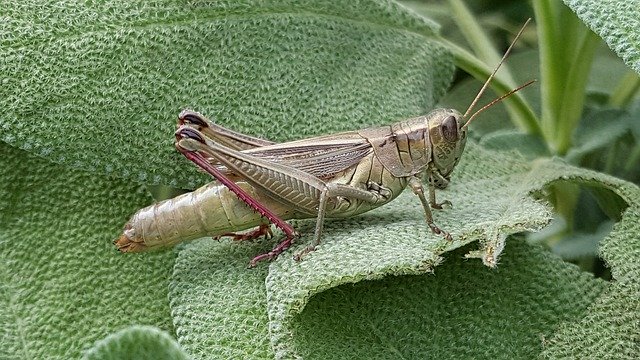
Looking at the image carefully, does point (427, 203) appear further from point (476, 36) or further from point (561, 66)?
point (476, 36)

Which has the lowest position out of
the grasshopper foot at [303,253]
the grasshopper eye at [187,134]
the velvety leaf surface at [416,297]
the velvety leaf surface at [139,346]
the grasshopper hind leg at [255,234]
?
the velvety leaf surface at [416,297]

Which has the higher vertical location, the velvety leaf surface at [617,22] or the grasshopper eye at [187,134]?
the grasshopper eye at [187,134]

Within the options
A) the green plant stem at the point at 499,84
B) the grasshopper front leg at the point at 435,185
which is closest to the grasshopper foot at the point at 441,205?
the grasshopper front leg at the point at 435,185

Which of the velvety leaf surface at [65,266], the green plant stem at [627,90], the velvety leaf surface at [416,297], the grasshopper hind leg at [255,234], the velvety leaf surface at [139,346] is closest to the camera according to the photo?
the velvety leaf surface at [139,346]

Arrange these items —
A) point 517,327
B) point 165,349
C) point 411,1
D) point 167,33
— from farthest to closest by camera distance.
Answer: point 411,1, point 167,33, point 517,327, point 165,349

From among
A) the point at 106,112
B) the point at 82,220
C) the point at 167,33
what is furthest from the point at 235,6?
the point at 82,220

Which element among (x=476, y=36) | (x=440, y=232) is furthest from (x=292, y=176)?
(x=476, y=36)

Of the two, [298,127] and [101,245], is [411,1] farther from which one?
[101,245]

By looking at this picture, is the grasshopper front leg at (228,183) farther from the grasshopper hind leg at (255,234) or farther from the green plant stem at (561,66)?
the green plant stem at (561,66)
